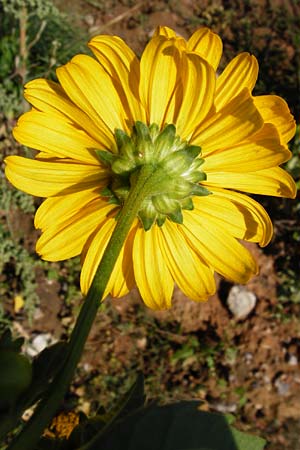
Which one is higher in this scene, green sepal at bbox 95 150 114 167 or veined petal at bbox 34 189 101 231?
green sepal at bbox 95 150 114 167

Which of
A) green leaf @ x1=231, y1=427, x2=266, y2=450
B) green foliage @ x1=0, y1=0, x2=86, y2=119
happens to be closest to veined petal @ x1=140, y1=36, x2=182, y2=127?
green leaf @ x1=231, y1=427, x2=266, y2=450

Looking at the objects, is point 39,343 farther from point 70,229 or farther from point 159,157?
point 159,157

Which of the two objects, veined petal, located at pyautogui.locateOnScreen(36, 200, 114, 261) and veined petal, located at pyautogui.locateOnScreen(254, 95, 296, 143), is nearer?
veined petal, located at pyautogui.locateOnScreen(254, 95, 296, 143)

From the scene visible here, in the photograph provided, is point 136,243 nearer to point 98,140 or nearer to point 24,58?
point 98,140

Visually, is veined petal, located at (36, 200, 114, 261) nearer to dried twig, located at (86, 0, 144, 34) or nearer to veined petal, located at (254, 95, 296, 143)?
veined petal, located at (254, 95, 296, 143)

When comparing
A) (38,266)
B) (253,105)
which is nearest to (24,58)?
(38,266)
